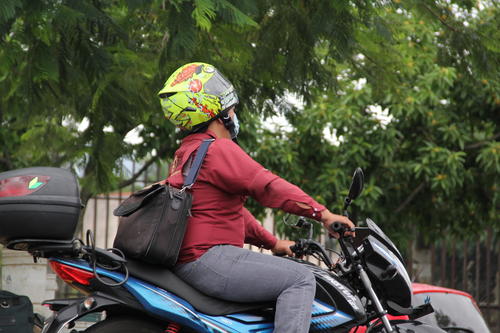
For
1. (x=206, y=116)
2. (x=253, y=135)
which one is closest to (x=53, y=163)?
(x=253, y=135)

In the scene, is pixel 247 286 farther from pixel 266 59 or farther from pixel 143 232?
pixel 266 59

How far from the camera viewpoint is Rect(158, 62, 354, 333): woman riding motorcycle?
371 cm

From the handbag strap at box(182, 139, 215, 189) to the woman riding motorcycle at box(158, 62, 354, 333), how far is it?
1.0 inches

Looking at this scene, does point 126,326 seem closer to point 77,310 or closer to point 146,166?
point 77,310

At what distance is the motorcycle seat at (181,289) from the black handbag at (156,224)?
2.2 inches

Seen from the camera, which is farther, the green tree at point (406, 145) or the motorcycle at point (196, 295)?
the green tree at point (406, 145)

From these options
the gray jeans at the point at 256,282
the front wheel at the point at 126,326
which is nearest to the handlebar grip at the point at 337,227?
the gray jeans at the point at 256,282

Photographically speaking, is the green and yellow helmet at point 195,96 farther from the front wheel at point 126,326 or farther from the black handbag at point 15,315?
the black handbag at point 15,315

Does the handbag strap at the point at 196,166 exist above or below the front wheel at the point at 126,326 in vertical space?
above

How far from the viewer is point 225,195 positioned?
12.7 ft

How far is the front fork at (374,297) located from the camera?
12.4ft

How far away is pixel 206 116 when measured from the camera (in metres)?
3.97

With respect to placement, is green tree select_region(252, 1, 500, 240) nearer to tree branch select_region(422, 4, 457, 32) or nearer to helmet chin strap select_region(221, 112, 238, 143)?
tree branch select_region(422, 4, 457, 32)

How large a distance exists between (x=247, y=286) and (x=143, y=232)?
505 mm
